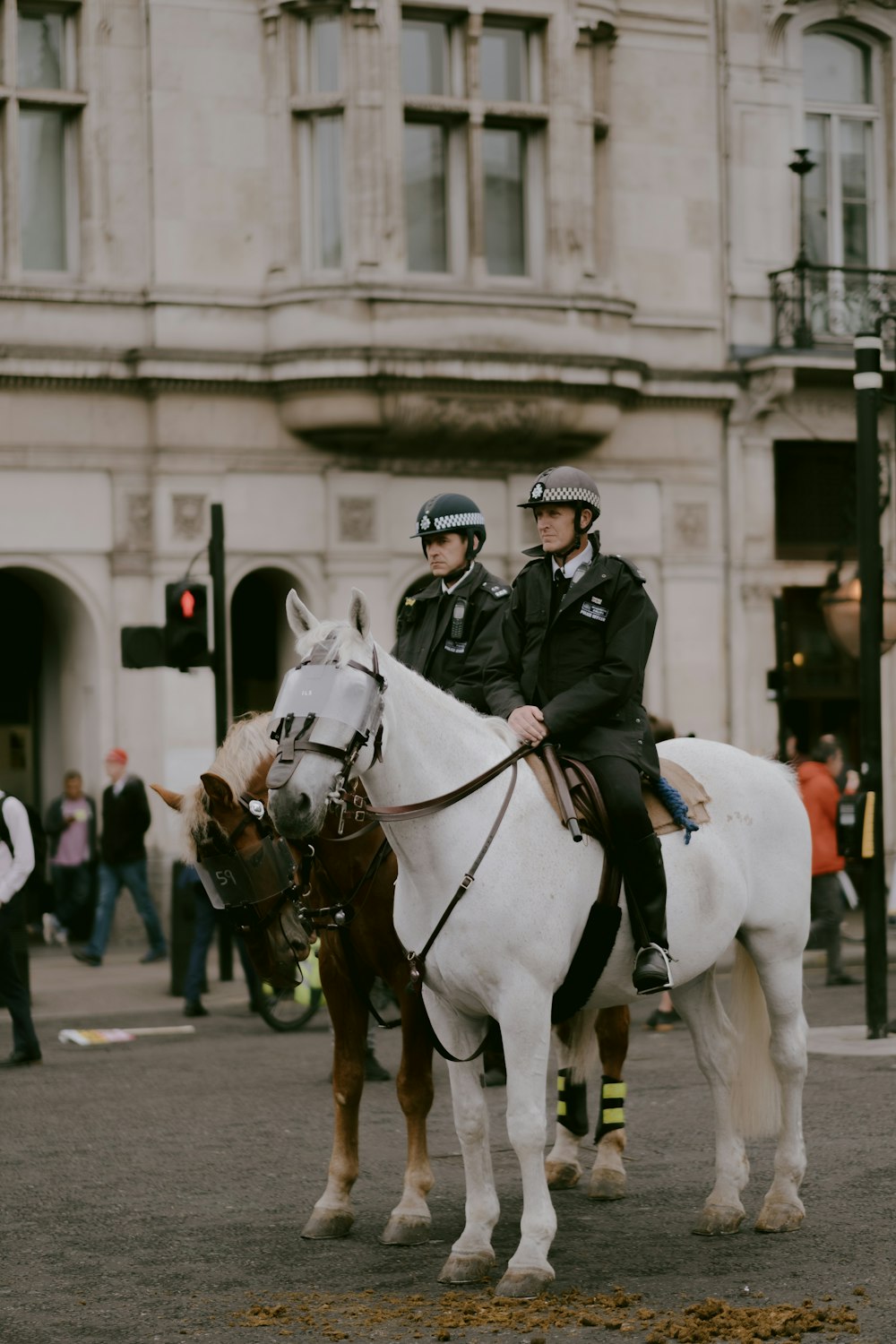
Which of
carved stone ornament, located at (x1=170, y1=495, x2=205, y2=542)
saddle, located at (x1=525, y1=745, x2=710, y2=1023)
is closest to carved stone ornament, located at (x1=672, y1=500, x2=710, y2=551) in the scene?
carved stone ornament, located at (x1=170, y1=495, x2=205, y2=542)

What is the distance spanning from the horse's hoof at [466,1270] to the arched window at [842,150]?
1977 cm

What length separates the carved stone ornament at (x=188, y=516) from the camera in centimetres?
2167

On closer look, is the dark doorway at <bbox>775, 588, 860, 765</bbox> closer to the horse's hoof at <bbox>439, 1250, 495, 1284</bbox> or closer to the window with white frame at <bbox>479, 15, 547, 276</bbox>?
the window with white frame at <bbox>479, 15, 547, 276</bbox>

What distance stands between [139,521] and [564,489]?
14.6 metres

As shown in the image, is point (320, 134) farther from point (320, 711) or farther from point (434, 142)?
point (320, 711)

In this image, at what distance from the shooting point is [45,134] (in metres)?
21.9

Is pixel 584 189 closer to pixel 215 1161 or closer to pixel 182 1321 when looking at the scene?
pixel 215 1161

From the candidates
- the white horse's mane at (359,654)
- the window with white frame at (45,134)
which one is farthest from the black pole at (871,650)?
the window with white frame at (45,134)

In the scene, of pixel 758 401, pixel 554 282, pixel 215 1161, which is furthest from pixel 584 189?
pixel 215 1161

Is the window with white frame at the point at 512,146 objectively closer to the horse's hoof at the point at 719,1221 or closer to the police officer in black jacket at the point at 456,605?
the police officer in black jacket at the point at 456,605

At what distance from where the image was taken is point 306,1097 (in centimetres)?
1184

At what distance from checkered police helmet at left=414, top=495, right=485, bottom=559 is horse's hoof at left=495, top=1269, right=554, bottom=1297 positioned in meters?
2.97

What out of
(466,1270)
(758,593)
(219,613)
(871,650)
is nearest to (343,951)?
(466,1270)

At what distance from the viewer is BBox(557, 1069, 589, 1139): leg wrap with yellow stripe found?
903 centimetres
